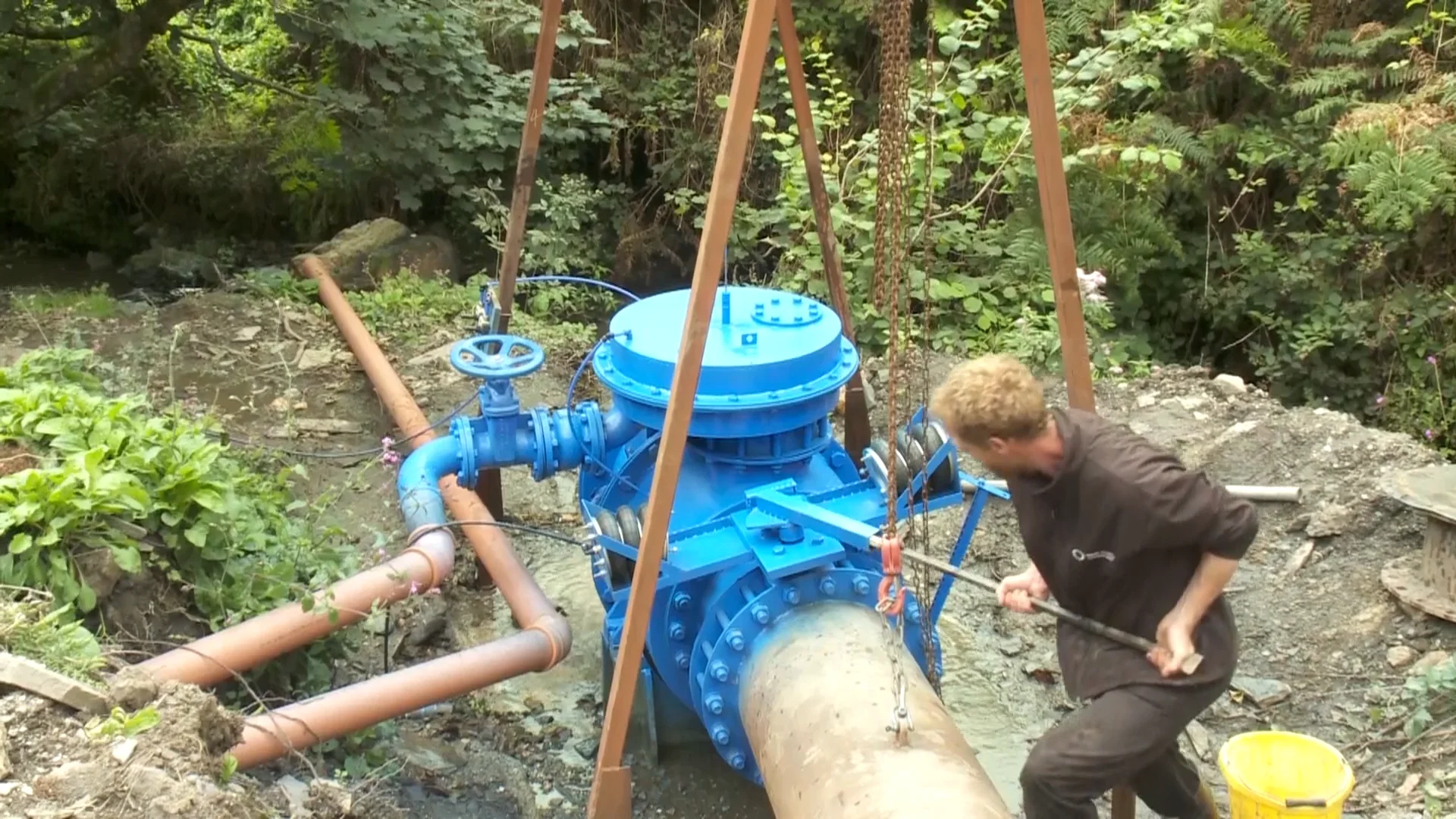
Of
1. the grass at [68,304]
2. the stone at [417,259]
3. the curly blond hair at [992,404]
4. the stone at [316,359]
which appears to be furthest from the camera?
the stone at [417,259]

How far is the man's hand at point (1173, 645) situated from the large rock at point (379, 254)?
19.0ft

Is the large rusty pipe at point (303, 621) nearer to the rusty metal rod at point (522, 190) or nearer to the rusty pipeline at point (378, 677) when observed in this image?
the rusty pipeline at point (378, 677)

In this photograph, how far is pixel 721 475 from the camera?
335cm

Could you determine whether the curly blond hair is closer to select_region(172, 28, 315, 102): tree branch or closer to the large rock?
the large rock

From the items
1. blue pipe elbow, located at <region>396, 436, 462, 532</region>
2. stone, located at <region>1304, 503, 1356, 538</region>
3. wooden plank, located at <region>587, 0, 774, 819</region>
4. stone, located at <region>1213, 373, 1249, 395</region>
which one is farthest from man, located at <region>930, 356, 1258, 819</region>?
stone, located at <region>1213, 373, 1249, 395</region>

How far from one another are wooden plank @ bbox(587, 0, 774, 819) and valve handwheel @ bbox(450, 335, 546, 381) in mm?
1079

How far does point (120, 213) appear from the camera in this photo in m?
9.16

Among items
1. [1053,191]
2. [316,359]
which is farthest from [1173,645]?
[316,359]

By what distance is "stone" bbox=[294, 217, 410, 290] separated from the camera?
23.8ft

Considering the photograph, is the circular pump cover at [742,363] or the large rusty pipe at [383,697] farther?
the circular pump cover at [742,363]

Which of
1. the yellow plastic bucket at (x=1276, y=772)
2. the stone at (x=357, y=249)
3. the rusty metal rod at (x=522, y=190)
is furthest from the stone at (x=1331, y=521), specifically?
the stone at (x=357, y=249)

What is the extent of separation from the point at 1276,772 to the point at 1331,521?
5.63 feet

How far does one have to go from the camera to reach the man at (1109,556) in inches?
89.9

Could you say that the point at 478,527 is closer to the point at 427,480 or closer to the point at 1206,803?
the point at 427,480
